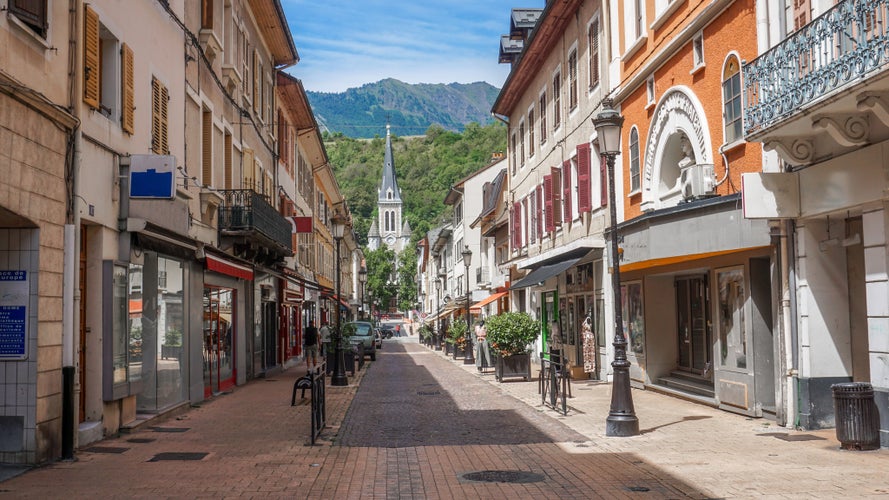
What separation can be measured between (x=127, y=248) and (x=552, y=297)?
17712mm

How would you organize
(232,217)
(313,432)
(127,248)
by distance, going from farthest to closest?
(232,217) < (127,248) < (313,432)

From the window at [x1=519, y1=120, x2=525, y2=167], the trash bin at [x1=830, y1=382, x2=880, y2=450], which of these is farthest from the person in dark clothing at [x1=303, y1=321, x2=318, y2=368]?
the trash bin at [x1=830, y1=382, x2=880, y2=450]

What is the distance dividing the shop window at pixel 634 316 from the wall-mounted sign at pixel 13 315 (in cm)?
1250

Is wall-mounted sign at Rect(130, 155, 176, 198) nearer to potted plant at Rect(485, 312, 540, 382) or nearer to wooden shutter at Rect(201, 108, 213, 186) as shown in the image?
wooden shutter at Rect(201, 108, 213, 186)

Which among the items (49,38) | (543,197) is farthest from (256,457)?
(543,197)

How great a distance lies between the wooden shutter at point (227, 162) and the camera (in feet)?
65.9

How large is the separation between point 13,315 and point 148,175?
3.38 metres

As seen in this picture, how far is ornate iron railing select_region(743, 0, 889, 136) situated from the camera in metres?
8.72

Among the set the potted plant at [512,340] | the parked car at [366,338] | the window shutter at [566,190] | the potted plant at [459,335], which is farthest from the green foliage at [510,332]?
the parked car at [366,338]

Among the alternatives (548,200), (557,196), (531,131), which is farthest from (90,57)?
(531,131)

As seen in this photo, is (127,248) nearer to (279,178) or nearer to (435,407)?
(435,407)

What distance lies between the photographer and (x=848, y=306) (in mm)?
11867

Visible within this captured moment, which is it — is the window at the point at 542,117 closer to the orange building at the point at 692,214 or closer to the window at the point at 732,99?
the orange building at the point at 692,214

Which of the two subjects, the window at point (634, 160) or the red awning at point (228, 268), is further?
the window at point (634, 160)
